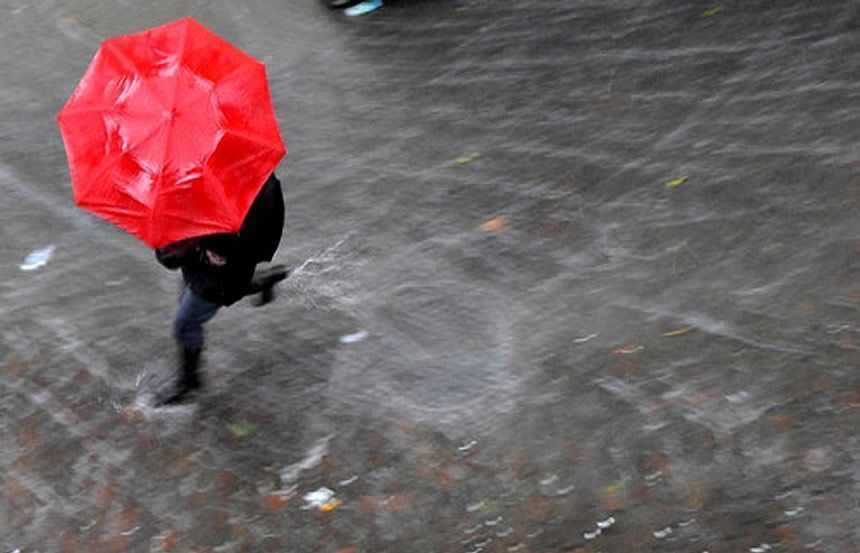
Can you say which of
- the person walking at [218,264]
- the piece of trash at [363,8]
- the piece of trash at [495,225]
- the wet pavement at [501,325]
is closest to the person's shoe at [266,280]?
the person walking at [218,264]

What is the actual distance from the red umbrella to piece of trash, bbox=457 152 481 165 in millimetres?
2927

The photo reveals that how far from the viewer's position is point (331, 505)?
16.4ft

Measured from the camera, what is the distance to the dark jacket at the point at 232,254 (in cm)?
499

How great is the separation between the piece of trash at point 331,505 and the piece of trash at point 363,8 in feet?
20.2

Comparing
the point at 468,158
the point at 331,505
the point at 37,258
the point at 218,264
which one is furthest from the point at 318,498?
the point at 468,158

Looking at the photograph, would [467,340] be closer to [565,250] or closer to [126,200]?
[565,250]

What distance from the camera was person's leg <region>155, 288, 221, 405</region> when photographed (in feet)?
17.6

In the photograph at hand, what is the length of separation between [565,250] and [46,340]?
2763 mm

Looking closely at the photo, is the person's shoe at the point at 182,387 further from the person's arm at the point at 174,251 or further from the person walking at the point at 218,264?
the person's arm at the point at 174,251

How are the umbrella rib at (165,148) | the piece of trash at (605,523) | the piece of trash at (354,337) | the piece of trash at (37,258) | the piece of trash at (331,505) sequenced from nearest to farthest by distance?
the umbrella rib at (165,148), the piece of trash at (605,523), the piece of trash at (331,505), the piece of trash at (354,337), the piece of trash at (37,258)

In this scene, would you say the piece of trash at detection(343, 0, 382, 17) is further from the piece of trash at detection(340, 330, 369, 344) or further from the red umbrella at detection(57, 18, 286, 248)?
the red umbrella at detection(57, 18, 286, 248)

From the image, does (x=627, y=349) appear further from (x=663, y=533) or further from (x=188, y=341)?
(x=188, y=341)

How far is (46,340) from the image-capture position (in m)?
6.26

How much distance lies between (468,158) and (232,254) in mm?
2908
